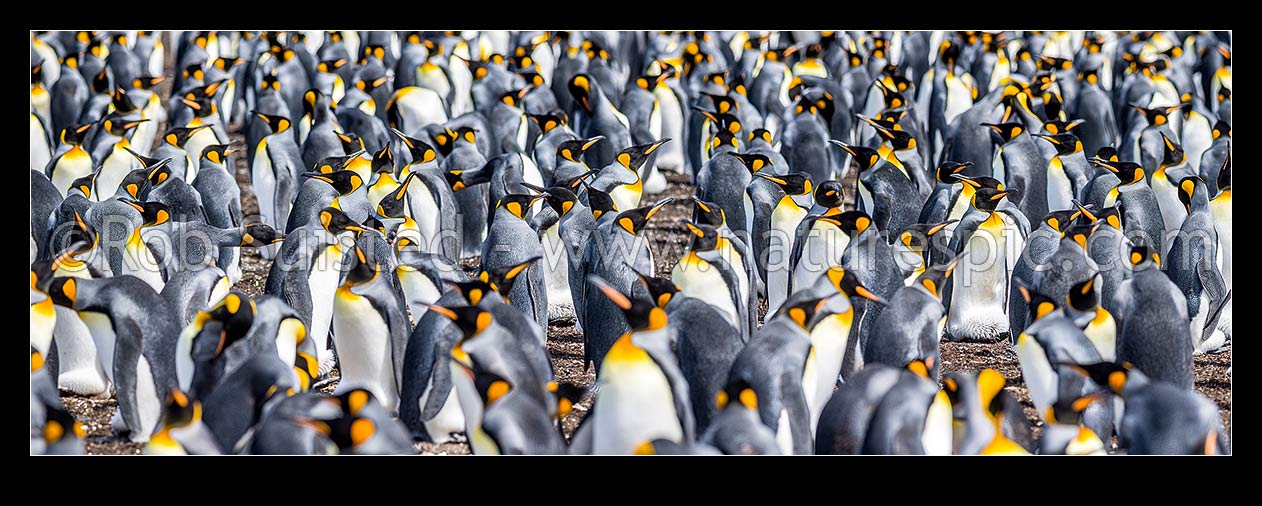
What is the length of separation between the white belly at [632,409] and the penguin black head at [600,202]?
179 cm

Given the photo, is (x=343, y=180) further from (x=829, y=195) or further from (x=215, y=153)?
(x=829, y=195)

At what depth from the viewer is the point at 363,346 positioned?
4.01m

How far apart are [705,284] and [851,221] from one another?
0.68 meters

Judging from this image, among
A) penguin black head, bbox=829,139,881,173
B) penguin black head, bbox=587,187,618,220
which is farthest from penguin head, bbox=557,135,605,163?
penguin black head, bbox=829,139,881,173

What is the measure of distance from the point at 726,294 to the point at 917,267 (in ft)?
2.23

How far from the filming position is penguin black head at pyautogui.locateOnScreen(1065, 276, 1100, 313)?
3920 millimetres

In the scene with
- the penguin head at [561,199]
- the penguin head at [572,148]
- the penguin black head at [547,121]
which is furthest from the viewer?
Answer: the penguin black head at [547,121]

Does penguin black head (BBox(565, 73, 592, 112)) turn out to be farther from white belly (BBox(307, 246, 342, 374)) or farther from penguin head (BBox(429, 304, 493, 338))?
penguin head (BBox(429, 304, 493, 338))

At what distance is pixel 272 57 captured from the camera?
961 centimetres

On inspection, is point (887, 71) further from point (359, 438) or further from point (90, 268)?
point (359, 438)

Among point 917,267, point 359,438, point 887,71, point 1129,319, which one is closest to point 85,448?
point 359,438

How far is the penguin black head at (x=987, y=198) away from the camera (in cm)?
498

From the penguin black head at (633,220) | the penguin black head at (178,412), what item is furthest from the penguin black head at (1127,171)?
the penguin black head at (178,412)

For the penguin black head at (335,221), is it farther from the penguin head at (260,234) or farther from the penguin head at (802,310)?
the penguin head at (802,310)
